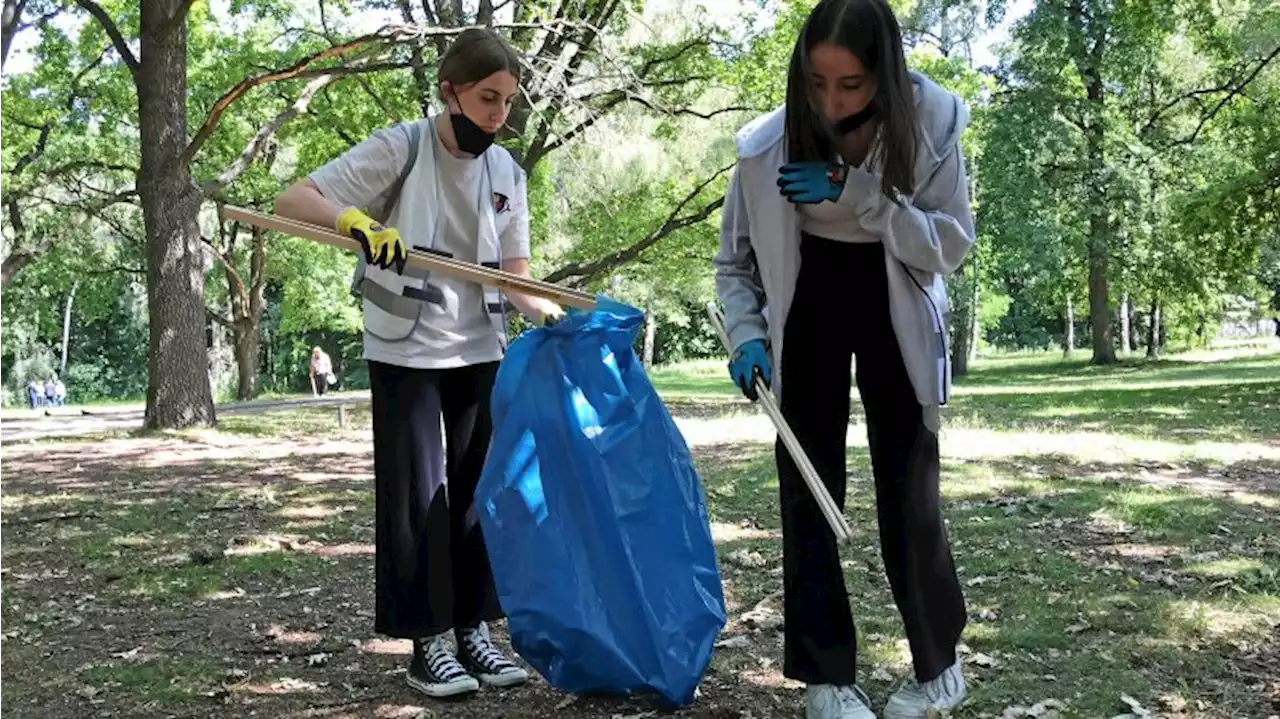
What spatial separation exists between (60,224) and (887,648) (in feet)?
64.9

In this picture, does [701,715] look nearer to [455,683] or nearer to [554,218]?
[455,683]

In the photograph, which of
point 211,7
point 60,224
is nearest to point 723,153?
point 211,7

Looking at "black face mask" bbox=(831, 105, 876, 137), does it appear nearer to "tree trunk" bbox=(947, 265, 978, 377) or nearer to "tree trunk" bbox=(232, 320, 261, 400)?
"tree trunk" bbox=(232, 320, 261, 400)

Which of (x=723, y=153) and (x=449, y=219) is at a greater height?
(x=723, y=153)

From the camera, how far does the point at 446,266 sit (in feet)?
8.64

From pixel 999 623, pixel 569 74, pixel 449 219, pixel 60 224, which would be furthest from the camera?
pixel 60 224

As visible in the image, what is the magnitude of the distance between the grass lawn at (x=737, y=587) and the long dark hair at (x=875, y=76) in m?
1.26

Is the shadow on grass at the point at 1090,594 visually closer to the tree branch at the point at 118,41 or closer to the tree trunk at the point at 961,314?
the tree branch at the point at 118,41

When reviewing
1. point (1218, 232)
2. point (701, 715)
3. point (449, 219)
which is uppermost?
point (1218, 232)

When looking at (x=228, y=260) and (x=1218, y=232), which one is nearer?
(x=1218, y=232)

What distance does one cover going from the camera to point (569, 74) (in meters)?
12.6

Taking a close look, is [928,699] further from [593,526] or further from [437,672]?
[437,672]

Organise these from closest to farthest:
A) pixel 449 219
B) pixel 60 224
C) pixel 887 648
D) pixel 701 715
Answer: pixel 701 715, pixel 449 219, pixel 887 648, pixel 60 224

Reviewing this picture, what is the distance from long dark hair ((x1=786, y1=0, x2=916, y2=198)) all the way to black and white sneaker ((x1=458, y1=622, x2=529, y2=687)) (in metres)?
1.47
